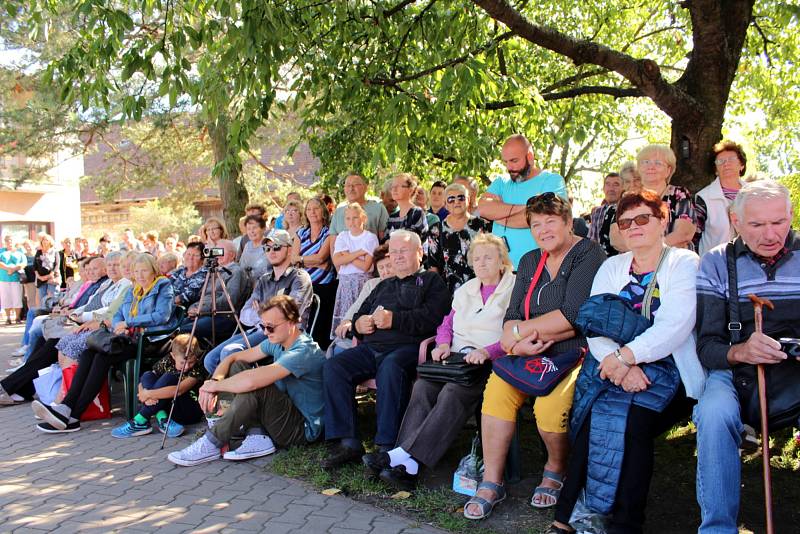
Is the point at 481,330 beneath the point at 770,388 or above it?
above

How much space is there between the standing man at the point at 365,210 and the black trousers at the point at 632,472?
158 inches

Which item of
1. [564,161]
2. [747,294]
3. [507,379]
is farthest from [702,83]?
[564,161]

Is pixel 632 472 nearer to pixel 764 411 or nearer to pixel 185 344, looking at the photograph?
pixel 764 411

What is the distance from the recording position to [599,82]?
11914mm

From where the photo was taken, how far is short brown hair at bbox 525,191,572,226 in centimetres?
418

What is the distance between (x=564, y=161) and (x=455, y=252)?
39.5ft

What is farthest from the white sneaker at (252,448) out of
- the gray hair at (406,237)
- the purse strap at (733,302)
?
the purse strap at (733,302)

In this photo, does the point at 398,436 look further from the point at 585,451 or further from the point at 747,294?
the point at 747,294

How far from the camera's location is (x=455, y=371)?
4.21m

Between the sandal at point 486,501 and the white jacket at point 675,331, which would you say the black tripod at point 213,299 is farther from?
the white jacket at point 675,331

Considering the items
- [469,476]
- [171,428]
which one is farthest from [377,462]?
[171,428]

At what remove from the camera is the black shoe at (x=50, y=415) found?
6.00 m

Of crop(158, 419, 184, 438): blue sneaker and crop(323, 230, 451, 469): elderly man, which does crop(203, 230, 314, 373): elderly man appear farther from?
crop(323, 230, 451, 469): elderly man

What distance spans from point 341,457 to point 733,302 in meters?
2.70
